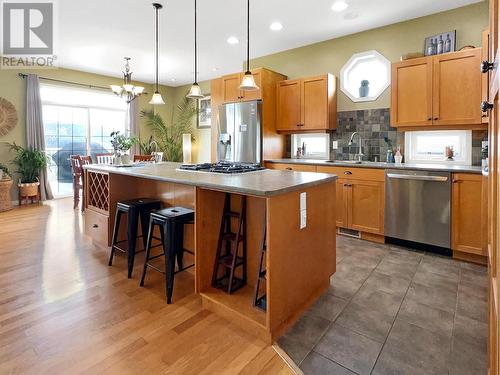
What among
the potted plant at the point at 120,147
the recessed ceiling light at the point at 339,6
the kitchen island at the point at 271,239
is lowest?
the kitchen island at the point at 271,239

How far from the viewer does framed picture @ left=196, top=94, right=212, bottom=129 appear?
7.39 m

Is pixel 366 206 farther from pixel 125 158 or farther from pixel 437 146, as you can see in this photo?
pixel 125 158

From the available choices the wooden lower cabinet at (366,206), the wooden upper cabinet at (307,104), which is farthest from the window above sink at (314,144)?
the wooden lower cabinet at (366,206)

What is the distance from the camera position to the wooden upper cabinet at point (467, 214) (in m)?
2.80

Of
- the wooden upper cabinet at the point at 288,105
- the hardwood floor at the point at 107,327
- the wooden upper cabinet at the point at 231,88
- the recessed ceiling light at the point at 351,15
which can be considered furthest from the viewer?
the wooden upper cabinet at the point at 231,88

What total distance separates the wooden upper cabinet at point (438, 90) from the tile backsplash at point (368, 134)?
1.13 feet

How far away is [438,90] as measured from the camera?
10.7 ft

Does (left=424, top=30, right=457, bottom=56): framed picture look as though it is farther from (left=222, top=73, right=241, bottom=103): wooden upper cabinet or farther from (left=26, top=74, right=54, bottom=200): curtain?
(left=26, top=74, right=54, bottom=200): curtain

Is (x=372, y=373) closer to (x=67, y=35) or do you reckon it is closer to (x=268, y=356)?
(x=268, y=356)

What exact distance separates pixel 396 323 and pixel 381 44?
11.7 ft

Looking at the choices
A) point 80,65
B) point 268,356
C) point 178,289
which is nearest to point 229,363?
point 268,356

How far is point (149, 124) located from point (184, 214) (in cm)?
600

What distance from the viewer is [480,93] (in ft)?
9.89

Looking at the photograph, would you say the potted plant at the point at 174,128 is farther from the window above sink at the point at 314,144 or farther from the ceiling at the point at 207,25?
the window above sink at the point at 314,144
